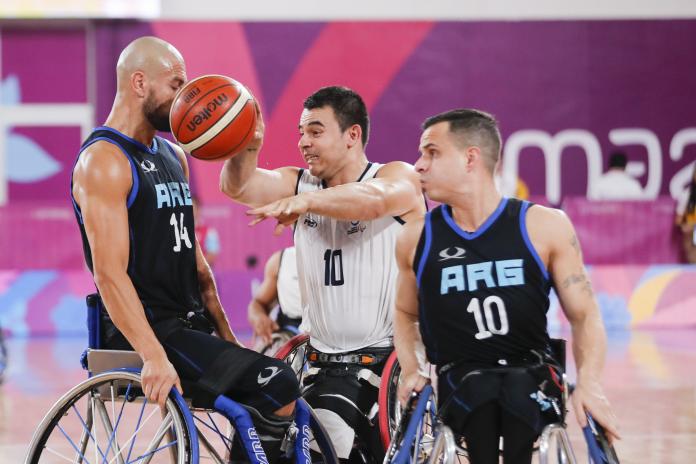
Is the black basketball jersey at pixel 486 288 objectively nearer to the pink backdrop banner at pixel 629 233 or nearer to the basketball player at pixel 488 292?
the basketball player at pixel 488 292

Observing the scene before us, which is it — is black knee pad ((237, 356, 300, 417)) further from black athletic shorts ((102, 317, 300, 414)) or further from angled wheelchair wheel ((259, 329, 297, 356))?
angled wheelchair wheel ((259, 329, 297, 356))

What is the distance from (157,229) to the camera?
3.76 meters

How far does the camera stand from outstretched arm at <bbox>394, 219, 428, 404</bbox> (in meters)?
3.41

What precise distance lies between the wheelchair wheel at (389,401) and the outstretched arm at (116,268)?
0.85 metres

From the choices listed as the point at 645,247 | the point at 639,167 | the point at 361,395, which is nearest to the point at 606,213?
the point at 645,247

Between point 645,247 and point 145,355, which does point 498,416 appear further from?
point 645,247

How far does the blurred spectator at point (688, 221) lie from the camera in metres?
12.1

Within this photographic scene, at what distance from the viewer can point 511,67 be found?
14.7m

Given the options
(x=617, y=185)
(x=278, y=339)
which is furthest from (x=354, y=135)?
(x=617, y=185)

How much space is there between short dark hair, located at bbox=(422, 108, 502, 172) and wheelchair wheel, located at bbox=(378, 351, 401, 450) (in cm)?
103

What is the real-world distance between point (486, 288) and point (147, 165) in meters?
1.36

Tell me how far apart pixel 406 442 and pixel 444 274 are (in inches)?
21.3

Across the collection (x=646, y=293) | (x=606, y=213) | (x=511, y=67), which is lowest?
(x=646, y=293)

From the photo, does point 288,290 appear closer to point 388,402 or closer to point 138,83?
point 388,402
